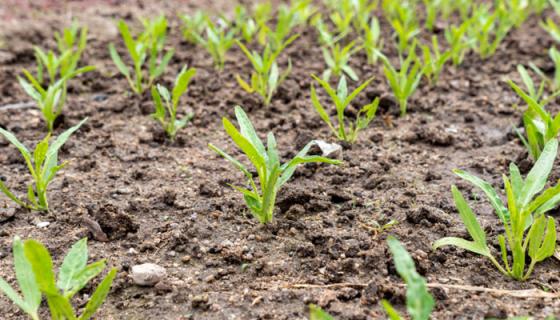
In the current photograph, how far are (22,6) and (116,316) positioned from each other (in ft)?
15.8

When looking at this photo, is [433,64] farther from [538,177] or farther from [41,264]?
[41,264]

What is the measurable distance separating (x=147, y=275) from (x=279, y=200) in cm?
67

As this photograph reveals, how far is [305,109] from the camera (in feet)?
11.8

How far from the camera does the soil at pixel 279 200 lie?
1.96 metres

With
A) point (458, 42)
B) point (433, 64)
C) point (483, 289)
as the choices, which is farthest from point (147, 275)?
point (458, 42)

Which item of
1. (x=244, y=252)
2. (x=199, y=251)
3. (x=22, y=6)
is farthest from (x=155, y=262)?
(x=22, y=6)

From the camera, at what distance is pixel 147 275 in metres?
2.04

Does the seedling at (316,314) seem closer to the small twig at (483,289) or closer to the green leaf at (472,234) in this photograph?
the small twig at (483,289)

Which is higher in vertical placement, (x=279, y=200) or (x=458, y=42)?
(x=458, y=42)

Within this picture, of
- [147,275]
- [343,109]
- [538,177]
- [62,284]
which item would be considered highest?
[538,177]

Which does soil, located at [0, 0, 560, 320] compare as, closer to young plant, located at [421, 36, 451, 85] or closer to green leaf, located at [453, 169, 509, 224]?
young plant, located at [421, 36, 451, 85]

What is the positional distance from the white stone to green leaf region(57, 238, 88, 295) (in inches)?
11.1

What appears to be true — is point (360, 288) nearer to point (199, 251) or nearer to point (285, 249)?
point (285, 249)

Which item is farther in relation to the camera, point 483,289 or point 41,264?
point 483,289
